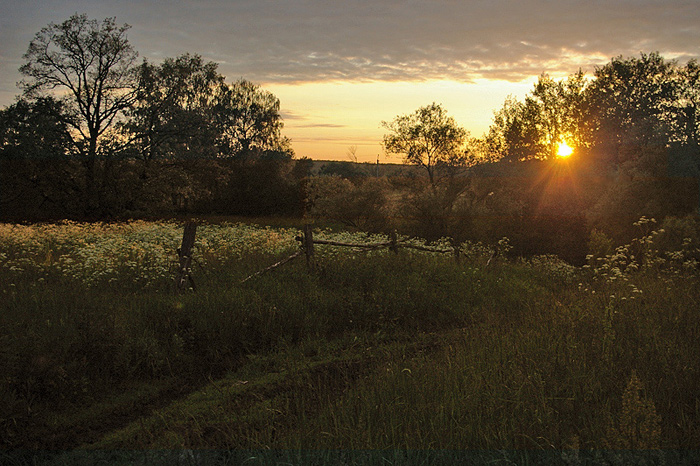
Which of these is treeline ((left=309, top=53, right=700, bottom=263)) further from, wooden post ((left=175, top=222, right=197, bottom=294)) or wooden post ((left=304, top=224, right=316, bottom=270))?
wooden post ((left=175, top=222, right=197, bottom=294))

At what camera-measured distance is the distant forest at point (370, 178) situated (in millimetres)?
28094

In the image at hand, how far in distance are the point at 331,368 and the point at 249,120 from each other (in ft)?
173

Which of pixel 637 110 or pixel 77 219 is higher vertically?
pixel 637 110

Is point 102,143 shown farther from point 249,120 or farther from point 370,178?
point 249,120

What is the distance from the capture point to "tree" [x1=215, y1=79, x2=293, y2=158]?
179ft

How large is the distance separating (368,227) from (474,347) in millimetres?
25504

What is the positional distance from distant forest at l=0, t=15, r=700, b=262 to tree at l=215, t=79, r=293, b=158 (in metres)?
7.72

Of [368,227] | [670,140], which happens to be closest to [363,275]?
[368,227]

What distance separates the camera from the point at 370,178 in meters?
38.2

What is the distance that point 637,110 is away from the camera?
1559 inches

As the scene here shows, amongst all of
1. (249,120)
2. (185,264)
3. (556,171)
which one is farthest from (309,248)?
(249,120)

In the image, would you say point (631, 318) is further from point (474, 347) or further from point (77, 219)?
point (77, 219)

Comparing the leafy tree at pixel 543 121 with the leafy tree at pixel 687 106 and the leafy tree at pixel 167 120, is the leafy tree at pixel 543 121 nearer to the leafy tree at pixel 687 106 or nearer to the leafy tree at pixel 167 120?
the leafy tree at pixel 687 106

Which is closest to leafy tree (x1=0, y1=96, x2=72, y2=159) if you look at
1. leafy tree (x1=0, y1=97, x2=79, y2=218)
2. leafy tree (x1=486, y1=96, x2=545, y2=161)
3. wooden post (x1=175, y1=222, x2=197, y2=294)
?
leafy tree (x1=0, y1=97, x2=79, y2=218)
